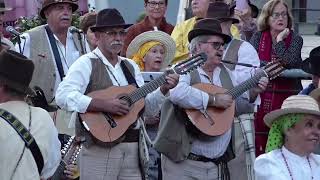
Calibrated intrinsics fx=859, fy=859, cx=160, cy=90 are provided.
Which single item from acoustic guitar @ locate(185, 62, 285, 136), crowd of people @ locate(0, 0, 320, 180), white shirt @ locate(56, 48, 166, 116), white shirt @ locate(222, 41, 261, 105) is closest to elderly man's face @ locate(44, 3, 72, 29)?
crowd of people @ locate(0, 0, 320, 180)

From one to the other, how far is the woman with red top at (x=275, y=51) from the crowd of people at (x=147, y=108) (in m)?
0.02

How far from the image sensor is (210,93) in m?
6.89

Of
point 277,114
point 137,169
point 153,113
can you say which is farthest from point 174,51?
point 277,114

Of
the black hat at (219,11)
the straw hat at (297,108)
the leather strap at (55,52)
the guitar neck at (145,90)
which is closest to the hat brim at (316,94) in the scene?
the straw hat at (297,108)

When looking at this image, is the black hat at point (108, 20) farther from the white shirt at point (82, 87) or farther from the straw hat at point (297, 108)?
the straw hat at point (297, 108)

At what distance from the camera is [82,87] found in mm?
6785

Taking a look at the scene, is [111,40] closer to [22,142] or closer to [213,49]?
[213,49]

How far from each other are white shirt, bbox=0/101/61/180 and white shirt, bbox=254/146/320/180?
1.31m

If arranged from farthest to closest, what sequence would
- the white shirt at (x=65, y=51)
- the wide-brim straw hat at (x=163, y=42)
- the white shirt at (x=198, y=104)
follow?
the wide-brim straw hat at (x=163, y=42) → the white shirt at (x=65, y=51) → the white shirt at (x=198, y=104)

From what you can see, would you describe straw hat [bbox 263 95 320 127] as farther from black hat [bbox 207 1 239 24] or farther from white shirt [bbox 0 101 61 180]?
black hat [bbox 207 1 239 24]

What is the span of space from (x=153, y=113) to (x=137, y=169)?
0.55 m

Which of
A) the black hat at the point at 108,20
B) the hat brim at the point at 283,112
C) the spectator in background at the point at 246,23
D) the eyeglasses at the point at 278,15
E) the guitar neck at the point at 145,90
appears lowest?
the spectator in background at the point at 246,23

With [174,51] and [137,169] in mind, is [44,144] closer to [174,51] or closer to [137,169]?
[137,169]

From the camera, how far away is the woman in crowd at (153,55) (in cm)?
793
